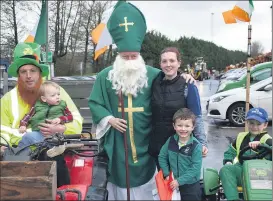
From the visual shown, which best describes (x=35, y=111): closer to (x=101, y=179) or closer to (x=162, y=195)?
(x=101, y=179)

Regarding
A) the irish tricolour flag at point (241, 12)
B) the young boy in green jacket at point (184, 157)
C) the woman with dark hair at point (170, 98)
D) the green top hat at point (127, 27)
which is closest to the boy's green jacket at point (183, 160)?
the young boy in green jacket at point (184, 157)

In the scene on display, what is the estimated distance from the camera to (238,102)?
1186 cm

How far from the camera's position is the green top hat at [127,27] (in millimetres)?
3754

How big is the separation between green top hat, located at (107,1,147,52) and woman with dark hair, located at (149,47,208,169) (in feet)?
0.93

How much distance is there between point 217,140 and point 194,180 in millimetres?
6524

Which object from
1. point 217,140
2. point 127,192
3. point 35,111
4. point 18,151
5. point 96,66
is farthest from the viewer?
point 96,66

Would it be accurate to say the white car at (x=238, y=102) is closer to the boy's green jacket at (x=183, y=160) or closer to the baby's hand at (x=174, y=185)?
the boy's green jacket at (x=183, y=160)

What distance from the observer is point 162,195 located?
3.45 meters

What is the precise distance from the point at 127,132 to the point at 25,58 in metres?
1.23

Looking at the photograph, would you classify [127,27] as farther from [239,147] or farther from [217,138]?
[217,138]

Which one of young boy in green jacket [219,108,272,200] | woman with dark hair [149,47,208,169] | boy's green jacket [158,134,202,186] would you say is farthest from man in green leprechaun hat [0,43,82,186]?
young boy in green jacket [219,108,272,200]

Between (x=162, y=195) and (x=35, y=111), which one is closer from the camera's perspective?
(x=162, y=195)

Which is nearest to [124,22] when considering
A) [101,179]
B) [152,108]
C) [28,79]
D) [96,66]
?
[152,108]

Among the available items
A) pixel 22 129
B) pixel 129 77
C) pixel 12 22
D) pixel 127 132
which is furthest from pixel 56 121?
pixel 12 22
